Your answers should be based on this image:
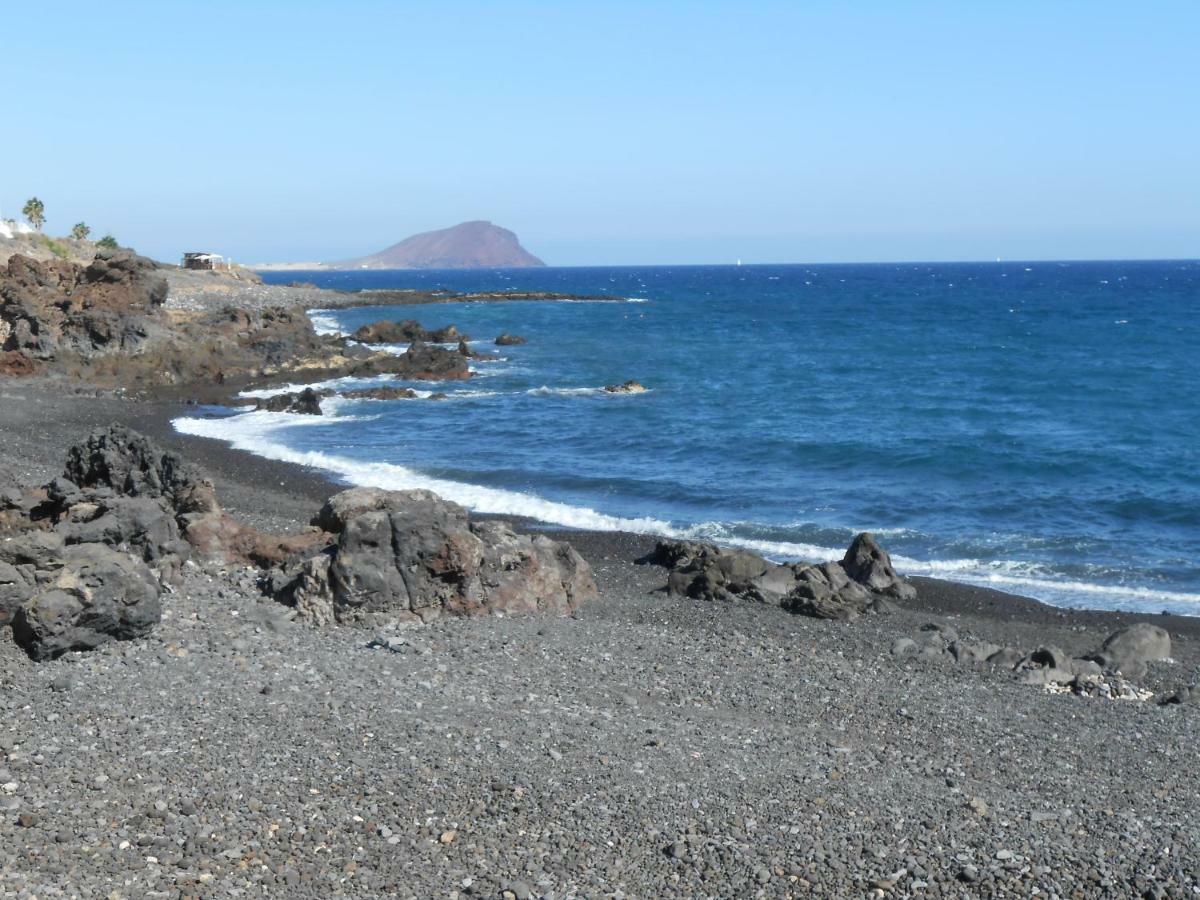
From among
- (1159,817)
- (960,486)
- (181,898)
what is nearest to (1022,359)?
(960,486)

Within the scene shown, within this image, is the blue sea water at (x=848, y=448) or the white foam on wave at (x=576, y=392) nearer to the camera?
the blue sea water at (x=848, y=448)

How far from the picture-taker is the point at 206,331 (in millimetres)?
54812

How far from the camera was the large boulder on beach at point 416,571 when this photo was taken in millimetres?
15117

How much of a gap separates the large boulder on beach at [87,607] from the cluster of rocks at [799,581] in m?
9.21

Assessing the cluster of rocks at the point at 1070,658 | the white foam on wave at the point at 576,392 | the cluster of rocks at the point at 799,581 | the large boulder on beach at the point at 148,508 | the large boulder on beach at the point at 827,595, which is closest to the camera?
the cluster of rocks at the point at 1070,658

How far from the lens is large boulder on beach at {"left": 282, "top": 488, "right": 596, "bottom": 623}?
49.6ft

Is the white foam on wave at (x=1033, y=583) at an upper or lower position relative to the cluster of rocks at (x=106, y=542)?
lower

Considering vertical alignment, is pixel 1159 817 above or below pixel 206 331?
below

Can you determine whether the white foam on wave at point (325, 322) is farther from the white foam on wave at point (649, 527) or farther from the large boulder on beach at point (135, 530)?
the large boulder on beach at point (135, 530)

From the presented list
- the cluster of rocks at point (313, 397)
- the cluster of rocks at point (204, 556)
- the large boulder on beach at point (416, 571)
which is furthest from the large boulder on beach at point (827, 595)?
the cluster of rocks at point (313, 397)

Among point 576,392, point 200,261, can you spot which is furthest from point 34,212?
point 576,392

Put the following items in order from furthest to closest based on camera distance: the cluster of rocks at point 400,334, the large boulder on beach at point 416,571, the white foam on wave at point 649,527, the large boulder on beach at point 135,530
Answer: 1. the cluster of rocks at point 400,334
2. the white foam on wave at point 649,527
3. the large boulder on beach at point 135,530
4. the large boulder on beach at point 416,571

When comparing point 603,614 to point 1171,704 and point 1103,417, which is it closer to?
point 1171,704

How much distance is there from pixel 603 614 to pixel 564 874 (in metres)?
8.77
